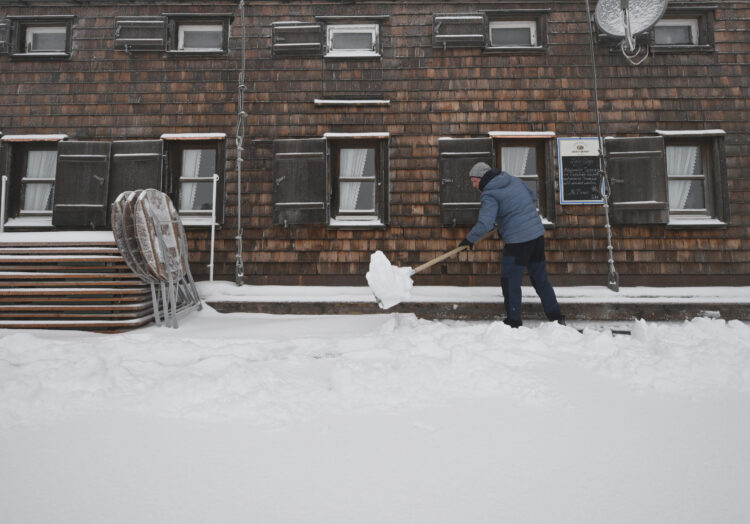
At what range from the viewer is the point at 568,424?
177 centimetres

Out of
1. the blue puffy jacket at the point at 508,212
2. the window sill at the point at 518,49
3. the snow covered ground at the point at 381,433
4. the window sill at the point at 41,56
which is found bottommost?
the snow covered ground at the point at 381,433

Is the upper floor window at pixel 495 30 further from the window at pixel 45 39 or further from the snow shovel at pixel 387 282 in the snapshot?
the window at pixel 45 39

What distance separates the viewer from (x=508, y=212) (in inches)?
153

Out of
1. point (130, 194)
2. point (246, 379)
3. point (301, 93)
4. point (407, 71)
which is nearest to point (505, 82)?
point (407, 71)

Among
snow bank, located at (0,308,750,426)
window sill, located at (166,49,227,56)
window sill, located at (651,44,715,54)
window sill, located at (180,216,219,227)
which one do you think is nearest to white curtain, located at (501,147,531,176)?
window sill, located at (651,44,715,54)

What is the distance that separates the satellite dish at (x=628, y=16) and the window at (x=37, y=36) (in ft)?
25.8

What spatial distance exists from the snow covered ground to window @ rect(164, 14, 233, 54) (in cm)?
507

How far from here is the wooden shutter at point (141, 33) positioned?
19.5 ft

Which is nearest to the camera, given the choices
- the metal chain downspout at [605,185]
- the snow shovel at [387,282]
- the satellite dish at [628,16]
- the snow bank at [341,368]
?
the snow bank at [341,368]

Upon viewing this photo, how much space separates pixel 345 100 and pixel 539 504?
5.66m

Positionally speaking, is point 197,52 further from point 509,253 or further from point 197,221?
point 509,253

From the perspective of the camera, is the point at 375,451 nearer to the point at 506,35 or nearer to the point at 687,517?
the point at 687,517

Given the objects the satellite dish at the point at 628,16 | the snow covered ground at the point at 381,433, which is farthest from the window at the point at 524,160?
the snow covered ground at the point at 381,433

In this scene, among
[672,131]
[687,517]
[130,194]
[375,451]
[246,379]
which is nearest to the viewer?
[687,517]
